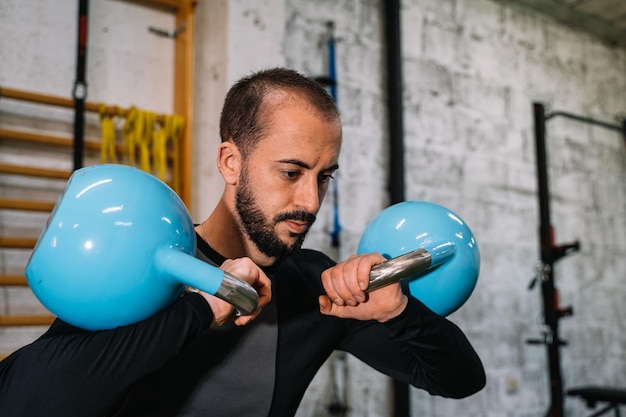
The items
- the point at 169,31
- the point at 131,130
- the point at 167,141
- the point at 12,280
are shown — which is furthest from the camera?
the point at 169,31

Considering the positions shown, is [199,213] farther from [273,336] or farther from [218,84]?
[273,336]

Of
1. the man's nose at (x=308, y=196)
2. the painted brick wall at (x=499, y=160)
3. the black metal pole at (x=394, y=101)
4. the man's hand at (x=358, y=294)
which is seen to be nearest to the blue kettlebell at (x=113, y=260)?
the man's hand at (x=358, y=294)

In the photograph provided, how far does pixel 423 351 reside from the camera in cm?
113

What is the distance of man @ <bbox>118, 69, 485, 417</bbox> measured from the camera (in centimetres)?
106

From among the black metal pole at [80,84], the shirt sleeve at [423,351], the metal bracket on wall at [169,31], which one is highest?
the metal bracket on wall at [169,31]

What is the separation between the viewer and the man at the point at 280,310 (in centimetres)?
106

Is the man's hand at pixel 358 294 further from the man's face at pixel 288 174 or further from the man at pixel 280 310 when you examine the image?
the man's face at pixel 288 174

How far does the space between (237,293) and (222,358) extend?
44 cm

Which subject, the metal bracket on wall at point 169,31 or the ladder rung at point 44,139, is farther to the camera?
the metal bracket on wall at point 169,31

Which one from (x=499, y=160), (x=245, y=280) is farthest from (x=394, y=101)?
(x=245, y=280)

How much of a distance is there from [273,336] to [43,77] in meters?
1.44

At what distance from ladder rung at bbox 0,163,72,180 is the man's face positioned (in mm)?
1061

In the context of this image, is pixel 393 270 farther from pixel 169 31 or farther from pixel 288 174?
pixel 169 31

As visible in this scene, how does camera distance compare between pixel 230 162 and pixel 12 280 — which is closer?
pixel 230 162
